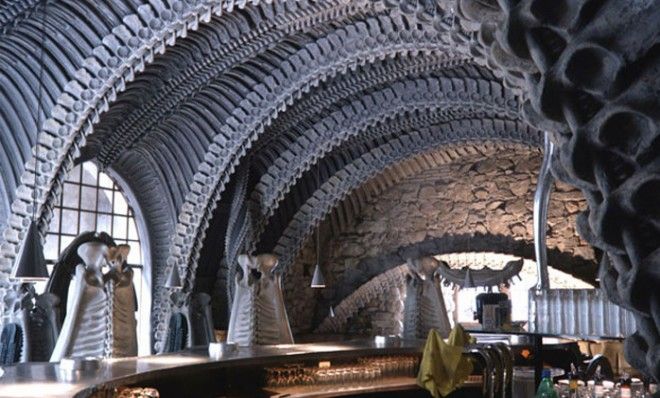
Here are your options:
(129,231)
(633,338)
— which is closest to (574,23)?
(633,338)

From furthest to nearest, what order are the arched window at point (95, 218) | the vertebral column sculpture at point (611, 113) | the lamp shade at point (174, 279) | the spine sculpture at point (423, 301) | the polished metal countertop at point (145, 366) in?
the arched window at point (95, 218) → the lamp shade at point (174, 279) → the spine sculpture at point (423, 301) → the polished metal countertop at point (145, 366) → the vertebral column sculpture at point (611, 113)

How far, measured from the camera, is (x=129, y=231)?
14391 millimetres

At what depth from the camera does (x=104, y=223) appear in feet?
46.0

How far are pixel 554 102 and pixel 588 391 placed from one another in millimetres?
3529

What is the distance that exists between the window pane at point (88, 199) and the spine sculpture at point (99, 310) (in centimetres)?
712

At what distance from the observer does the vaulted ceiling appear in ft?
4.38

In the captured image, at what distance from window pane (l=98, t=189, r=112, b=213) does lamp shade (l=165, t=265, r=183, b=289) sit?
221 cm

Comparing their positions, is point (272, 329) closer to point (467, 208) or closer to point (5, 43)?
point (5, 43)

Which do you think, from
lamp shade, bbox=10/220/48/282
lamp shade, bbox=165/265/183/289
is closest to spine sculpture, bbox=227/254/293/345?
lamp shade, bbox=10/220/48/282

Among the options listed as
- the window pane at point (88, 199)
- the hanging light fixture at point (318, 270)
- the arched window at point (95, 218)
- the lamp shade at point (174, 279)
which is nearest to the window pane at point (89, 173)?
the arched window at point (95, 218)

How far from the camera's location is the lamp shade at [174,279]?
12.2m

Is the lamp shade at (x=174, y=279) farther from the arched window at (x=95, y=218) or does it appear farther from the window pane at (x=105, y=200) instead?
the window pane at (x=105, y=200)

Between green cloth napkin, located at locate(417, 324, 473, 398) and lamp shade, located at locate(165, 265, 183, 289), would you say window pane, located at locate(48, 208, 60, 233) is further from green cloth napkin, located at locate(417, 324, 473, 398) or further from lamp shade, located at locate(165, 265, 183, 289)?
green cloth napkin, located at locate(417, 324, 473, 398)

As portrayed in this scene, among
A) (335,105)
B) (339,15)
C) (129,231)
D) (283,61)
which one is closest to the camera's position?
(339,15)
